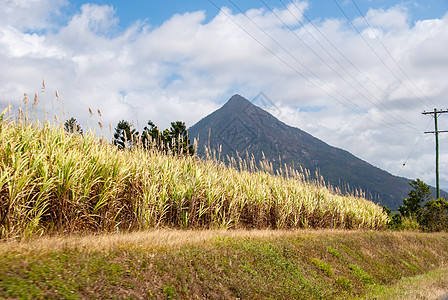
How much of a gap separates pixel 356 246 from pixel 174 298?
8621 millimetres

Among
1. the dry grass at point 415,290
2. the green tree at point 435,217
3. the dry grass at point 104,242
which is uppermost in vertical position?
the dry grass at point 104,242

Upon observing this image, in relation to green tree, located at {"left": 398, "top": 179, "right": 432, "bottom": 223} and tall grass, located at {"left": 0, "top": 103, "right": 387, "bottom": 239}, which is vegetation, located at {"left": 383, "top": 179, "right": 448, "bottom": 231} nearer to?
green tree, located at {"left": 398, "top": 179, "right": 432, "bottom": 223}

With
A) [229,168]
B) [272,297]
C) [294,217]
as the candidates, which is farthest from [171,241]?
[294,217]

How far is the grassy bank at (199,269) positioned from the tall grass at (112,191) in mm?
852

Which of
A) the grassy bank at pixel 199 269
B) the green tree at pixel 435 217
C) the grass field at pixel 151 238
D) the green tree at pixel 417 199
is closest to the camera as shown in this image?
the grassy bank at pixel 199 269

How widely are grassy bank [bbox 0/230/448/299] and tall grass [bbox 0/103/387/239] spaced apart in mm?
852

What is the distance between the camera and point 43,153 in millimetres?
6500

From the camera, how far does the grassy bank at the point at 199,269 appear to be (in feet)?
13.7

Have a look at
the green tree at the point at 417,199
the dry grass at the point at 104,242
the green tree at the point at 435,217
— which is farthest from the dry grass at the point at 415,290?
the green tree at the point at 417,199

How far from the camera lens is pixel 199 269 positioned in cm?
580

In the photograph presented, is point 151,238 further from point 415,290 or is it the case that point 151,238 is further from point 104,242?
point 415,290

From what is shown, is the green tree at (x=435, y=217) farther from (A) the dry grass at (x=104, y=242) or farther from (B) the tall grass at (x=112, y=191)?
(A) the dry grass at (x=104, y=242)

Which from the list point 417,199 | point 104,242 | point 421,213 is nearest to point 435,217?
point 421,213

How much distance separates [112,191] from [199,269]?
2.68 meters
